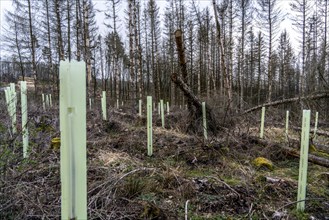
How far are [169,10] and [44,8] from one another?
410 inches

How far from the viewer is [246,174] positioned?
12.0ft

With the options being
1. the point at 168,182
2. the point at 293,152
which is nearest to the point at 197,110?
the point at 293,152

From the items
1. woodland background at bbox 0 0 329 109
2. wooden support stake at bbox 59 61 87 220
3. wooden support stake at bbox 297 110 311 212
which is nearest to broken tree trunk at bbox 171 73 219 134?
wooden support stake at bbox 297 110 311 212

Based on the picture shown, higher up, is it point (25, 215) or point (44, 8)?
point (44, 8)

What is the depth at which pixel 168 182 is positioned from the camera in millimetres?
3207

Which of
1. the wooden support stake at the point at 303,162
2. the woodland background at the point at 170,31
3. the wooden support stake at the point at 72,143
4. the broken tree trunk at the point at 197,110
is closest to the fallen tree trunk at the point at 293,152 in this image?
the broken tree trunk at the point at 197,110

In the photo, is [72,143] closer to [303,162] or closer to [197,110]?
[303,162]

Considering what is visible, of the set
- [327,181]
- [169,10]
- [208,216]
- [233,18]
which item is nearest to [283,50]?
[233,18]

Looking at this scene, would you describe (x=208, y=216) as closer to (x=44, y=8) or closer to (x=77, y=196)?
(x=77, y=196)

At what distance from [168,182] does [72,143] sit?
2.32 metres

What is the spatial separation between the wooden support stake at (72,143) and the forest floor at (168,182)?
1.18 metres

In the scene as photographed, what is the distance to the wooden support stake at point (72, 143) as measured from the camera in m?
1.07

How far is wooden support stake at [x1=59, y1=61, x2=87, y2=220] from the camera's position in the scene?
1.07 meters

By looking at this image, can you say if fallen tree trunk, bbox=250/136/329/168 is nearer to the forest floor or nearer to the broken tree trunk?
the forest floor
